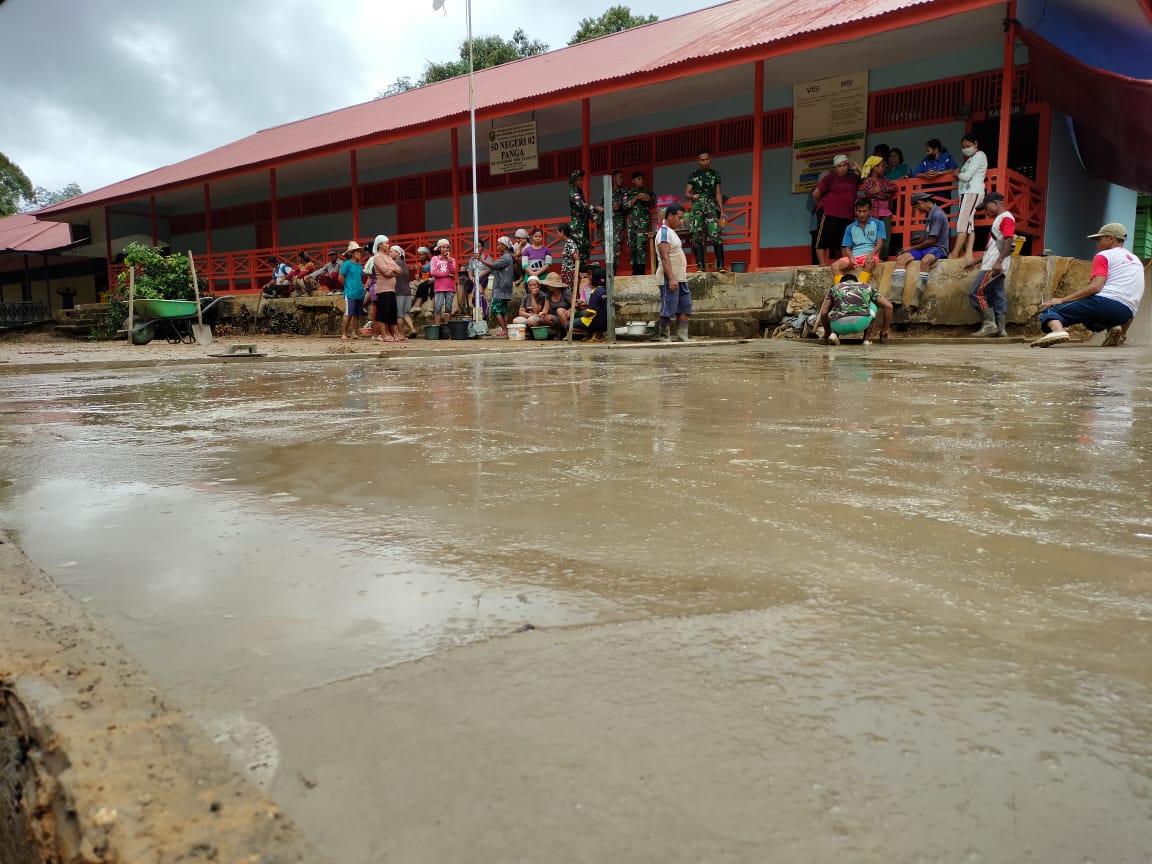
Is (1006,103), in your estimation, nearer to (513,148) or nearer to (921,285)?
(921,285)

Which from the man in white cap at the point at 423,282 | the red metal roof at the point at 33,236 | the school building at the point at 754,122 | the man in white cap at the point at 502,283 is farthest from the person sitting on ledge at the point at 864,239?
the red metal roof at the point at 33,236

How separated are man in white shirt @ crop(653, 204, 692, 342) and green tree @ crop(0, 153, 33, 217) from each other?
3572 centimetres

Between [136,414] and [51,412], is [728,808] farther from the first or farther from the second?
[51,412]

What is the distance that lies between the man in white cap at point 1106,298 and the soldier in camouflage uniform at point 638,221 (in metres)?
5.43

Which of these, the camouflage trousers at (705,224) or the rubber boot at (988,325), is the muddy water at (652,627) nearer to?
the rubber boot at (988,325)

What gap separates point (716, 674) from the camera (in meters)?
1.13

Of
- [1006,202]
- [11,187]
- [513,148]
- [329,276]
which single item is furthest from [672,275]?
[11,187]

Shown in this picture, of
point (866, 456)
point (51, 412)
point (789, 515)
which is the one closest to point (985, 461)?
point (866, 456)

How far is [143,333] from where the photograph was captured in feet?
39.8

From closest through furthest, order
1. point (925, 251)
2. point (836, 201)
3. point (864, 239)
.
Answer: point (925, 251) → point (864, 239) → point (836, 201)

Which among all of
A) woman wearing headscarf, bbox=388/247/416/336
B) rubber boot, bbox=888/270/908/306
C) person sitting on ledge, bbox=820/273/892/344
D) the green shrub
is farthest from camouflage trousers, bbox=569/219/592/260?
the green shrub

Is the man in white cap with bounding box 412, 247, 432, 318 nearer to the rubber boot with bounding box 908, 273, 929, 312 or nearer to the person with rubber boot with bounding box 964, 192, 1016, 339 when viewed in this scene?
the rubber boot with bounding box 908, 273, 929, 312

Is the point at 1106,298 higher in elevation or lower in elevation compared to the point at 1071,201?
lower

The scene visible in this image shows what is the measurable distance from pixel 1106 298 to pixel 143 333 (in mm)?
12120
